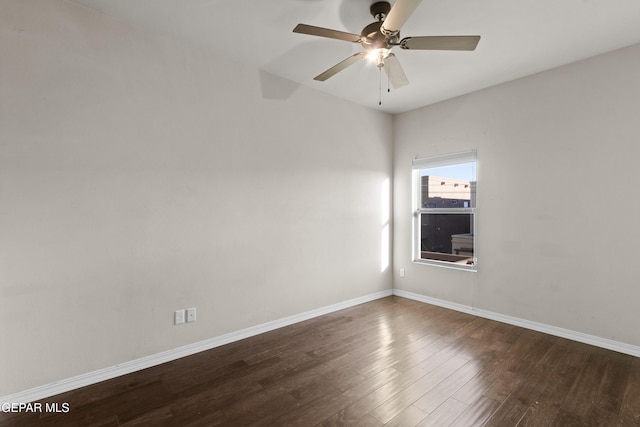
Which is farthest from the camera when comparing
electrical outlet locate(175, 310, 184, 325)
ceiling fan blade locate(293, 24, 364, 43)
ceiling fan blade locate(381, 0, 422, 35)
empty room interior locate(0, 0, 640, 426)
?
electrical outlet locate(175, 310, 184, 325)

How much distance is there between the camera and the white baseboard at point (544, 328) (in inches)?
109

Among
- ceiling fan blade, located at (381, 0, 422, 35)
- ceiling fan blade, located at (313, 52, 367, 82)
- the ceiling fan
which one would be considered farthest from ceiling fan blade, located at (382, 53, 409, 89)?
ceiling fan blade, located at (381, 0, 422, 35)

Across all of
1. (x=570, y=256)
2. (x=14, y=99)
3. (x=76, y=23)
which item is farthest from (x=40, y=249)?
(x=570, y=256)

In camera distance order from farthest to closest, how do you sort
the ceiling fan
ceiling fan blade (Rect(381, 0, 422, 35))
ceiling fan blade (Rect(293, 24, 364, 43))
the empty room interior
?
the empty room interior
ceiling fan blade (Rect(293, 24, 364, 43))
the ceiling fan
ceiling fan blade (Rect(381, 0, 422, 35))

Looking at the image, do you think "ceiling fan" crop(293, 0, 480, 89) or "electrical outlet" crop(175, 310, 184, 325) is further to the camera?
"electrical outlet" crop(175, 310, 184, 325)

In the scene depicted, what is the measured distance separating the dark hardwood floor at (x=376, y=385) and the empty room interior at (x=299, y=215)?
0.02 m

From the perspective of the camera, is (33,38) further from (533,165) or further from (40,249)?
(533,165)

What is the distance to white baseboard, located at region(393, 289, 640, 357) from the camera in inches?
109

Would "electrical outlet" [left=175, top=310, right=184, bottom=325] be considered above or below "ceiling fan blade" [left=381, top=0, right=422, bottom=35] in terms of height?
below

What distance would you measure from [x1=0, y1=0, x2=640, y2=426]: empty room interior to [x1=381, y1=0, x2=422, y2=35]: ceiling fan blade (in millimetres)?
13

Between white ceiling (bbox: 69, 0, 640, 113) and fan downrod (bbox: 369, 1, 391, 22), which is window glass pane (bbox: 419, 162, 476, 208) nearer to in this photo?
white ceiling (bbox: 69, 0, 640, 113)

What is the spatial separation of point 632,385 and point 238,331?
3.18m

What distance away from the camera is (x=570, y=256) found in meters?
3.06

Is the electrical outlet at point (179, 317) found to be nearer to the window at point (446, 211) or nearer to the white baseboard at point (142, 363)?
the white baseboard at point (142, 363)
